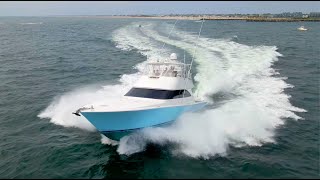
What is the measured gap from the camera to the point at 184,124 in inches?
628

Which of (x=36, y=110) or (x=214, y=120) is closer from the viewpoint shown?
(x=214, y=120)

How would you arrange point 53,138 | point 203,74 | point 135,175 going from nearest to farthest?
point 135,175, point 53,138, point 203,74

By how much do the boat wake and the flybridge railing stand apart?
2.51m

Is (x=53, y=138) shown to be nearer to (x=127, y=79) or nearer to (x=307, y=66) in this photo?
(x=127, y=79)

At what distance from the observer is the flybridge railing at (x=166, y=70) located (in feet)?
59.6

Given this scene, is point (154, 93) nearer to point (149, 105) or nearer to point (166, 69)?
point (149, 105)

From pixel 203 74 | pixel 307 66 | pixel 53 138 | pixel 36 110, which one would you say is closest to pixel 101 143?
pixel 53 138

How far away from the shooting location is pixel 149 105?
590 inches

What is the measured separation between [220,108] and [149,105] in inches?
237

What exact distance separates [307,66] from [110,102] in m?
24.0

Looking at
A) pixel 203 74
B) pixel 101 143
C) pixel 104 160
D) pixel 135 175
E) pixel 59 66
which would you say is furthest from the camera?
pixel 59 66

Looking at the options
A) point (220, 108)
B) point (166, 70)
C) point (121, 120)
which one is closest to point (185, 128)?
point (121, 120)

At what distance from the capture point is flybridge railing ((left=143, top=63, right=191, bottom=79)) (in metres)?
18.2

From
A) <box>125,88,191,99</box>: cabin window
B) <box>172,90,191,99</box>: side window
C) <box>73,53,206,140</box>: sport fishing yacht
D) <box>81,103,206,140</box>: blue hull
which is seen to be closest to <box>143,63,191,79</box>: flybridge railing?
<box>73,53,206,140</box>: sport fishing yacht
